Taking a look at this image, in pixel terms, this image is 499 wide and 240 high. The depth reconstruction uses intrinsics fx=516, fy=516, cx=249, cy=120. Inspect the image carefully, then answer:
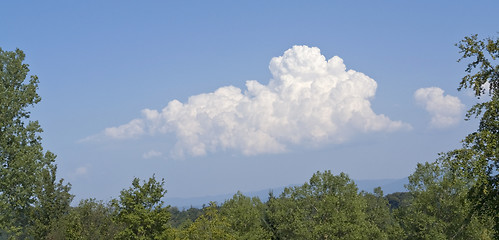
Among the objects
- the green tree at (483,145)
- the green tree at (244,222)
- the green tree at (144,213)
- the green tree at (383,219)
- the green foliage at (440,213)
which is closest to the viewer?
the green tree at (483,145)

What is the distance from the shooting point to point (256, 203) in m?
101

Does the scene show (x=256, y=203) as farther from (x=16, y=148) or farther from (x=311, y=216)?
(x=16, y=148)

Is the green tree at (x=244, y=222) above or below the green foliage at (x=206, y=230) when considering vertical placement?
above

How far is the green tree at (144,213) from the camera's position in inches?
1850

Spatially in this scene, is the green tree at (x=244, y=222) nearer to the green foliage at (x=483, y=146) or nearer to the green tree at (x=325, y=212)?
the green tree at (x=325, y=212)

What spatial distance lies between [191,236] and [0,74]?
74.2 feet

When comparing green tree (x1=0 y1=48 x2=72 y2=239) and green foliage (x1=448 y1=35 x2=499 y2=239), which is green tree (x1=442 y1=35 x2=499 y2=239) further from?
green tree (x1=0 y1=48 x2=72 y2=239)

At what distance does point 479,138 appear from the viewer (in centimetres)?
2717

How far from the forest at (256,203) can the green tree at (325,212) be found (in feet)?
0.49

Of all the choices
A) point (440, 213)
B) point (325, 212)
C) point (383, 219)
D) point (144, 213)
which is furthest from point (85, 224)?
point (383, 219)

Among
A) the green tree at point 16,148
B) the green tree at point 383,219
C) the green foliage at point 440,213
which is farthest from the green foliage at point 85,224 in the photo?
the green foliage at point 440,213

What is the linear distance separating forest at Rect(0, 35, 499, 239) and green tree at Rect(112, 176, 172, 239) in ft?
0.31

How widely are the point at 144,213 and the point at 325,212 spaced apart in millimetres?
31988

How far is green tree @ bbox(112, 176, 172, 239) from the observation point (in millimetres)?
47000
